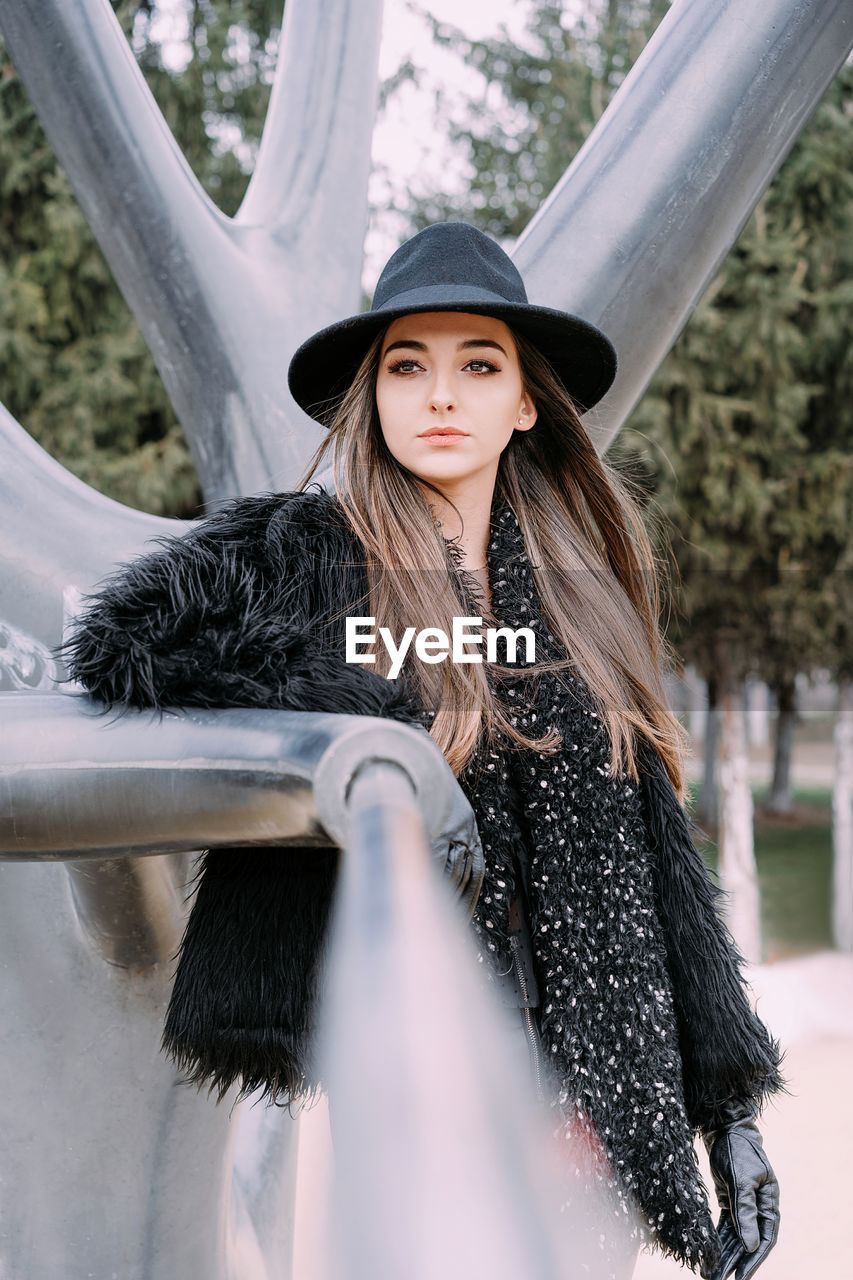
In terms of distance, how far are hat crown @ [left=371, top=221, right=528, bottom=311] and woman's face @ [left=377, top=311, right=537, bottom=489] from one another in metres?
0.03

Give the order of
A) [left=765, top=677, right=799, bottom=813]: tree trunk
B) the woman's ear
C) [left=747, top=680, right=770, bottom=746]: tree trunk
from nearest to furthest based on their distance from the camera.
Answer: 1. the woman's ear
2. [left=765, top=677, right=799, bottom=813]: tree trunk
3. [left=747, top=680, right=770, bottom=746]: tree trunk

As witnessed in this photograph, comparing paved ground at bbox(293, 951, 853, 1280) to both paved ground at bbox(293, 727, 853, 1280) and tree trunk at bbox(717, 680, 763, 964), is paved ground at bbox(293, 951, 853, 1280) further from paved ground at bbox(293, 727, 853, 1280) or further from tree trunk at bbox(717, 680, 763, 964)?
tree trunk at bbox(717, 680, 763, 964)

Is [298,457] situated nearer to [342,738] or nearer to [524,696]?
[524,696]

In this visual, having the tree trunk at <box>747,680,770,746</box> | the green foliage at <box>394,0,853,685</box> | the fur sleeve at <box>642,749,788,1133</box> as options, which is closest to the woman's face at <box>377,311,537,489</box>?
the fur sleeve at <box>642,749,788,1133</box>

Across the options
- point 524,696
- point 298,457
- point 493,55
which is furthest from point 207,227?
point 493,55

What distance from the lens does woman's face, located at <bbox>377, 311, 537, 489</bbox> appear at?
1.42 metres

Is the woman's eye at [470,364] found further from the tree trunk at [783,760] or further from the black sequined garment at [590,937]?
the tree trunk at [783,760]

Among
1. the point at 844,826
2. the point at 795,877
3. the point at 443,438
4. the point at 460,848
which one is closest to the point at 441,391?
the point at 443,438

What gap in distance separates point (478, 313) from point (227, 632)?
1.67ft

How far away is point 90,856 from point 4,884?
60 cm

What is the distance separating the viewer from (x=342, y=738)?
887 mm

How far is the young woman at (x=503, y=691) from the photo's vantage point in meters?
1.18

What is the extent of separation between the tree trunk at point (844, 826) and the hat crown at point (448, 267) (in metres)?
7.44

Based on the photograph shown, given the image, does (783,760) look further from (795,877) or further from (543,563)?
(543,563)
